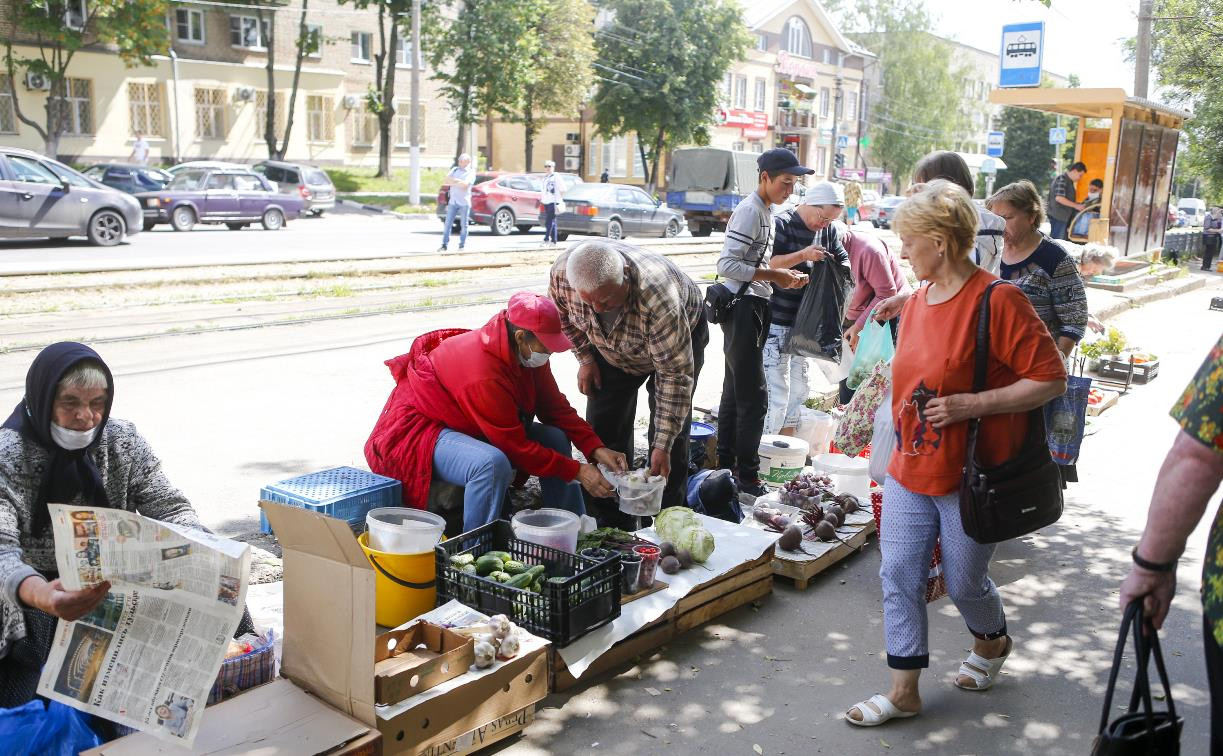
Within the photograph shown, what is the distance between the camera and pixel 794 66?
197 feet

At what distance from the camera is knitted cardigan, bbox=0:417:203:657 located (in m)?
2.95

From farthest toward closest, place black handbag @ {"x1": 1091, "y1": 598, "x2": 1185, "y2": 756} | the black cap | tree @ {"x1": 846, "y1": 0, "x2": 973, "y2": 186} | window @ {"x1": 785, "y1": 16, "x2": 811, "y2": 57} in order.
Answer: tree @ {"x1": 846, "y1": 0, "x2": 973, "y2": 186} < window @ {"x1": 785, "y1": 16, "x2": 811, "y2": 57} < the black cap < black handbag @ {"x1": 1091, "y1": 598, "x2": 1185, "y2": 756}

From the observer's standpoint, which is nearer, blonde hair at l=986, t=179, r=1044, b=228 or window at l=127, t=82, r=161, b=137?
blonde hair at l=986, t=179, r=1044, b=228

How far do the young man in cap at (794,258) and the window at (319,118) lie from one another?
3913 cm

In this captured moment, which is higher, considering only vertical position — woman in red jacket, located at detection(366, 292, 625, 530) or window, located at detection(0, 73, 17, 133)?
window, located at detection(0, 73, 17, 133)

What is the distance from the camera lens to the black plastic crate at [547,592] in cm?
367

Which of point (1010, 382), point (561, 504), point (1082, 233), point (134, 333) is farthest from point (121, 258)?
point (1082, 233)

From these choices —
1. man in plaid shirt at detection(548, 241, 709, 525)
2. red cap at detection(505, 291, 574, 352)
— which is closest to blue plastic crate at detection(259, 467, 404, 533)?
red cap at detection(505, 291, 574, 352)

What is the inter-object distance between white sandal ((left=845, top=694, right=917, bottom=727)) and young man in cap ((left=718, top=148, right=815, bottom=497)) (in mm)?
2493

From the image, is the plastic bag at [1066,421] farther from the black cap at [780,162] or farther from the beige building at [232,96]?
the beige building at [232,96]

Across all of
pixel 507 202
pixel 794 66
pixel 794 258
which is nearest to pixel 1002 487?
pixel 794 258

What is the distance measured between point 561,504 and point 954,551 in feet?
6.51

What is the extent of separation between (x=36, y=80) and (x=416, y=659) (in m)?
36.6

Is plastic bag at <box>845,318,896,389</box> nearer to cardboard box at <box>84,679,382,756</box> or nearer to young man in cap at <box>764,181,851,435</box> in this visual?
young man in cap at <box>764,181,851,435</box>
